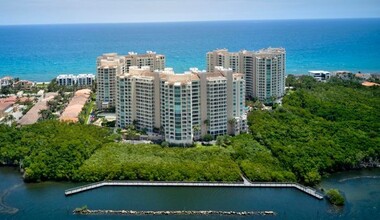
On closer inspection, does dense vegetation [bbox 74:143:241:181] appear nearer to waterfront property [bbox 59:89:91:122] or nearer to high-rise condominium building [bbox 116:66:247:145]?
high-rise condominium building [bbox 116:66:247:145]

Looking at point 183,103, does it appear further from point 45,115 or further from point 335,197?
point 45,115

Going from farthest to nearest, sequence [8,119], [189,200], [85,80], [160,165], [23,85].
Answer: [85,80] → [23,85] → [8,119] → [160,165] → [189,200]

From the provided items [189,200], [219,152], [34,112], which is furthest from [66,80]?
[189,200]

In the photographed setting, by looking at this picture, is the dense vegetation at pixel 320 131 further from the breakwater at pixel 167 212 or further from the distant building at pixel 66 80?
the distant building at pixel 66 80

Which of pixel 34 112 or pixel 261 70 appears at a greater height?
pixel 261 70

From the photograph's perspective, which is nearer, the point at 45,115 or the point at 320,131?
the point at 320,131

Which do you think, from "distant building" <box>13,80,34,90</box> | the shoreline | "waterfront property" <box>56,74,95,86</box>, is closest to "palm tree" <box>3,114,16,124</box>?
"distant building" <box>13,80,34,90</box>

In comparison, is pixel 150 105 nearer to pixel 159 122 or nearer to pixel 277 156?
pixel 159 122
